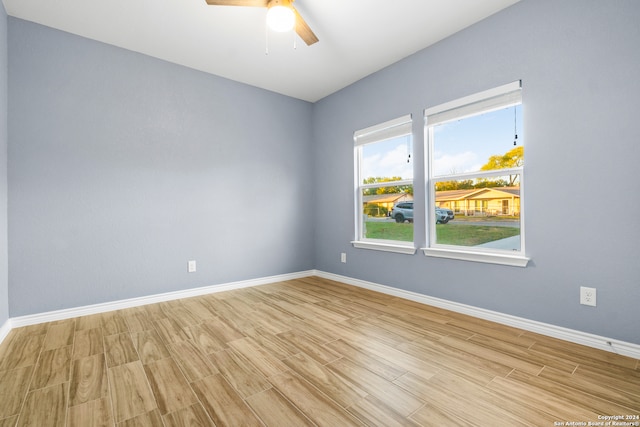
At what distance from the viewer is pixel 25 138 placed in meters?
2.39

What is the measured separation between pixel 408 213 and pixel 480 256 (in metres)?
0.88

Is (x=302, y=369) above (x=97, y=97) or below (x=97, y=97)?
below

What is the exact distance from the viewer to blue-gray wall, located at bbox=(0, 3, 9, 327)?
7.18 ft

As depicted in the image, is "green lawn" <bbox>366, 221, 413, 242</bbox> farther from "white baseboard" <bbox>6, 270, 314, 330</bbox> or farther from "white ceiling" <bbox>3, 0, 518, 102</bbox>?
"white ceiling" <bbox>3, 0, 518, 102</bbox>

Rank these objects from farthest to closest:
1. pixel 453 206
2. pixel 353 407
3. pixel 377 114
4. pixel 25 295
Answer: pixel 377 114, pixel 453 206, pixel 25 295, pixel 353 407

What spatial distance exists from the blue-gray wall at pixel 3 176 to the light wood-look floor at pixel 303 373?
29 cm

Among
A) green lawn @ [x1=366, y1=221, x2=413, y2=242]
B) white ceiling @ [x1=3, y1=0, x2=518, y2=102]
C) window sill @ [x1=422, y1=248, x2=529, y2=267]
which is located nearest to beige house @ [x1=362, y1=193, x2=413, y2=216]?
green lawn @ [x1=366, y1=221, x2=413, y2=242]

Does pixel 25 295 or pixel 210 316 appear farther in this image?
pixel 210 316

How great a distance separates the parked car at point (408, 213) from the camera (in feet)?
9.19

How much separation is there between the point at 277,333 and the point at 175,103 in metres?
2.62

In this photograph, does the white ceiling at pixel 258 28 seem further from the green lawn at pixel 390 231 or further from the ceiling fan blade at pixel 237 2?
the green lawn at pixel 390 231

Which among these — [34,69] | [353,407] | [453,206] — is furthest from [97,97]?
[453,206]

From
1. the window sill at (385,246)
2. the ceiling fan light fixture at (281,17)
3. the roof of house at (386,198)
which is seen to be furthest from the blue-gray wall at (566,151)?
the ceiling fan light fixture at (281,17)

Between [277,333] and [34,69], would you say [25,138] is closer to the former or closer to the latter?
[34,69]
